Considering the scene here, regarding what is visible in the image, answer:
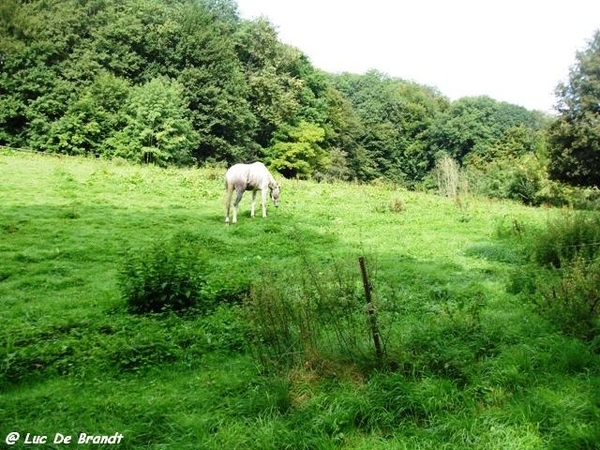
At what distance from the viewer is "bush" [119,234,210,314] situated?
25.0 feet

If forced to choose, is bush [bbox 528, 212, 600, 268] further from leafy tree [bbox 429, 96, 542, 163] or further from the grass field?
leafy tree [bbox 429, 96, 542, 163]

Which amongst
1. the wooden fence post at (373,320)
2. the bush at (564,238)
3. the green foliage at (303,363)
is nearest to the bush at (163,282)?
the green foliage at (303,363)

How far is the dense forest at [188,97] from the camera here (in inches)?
1329

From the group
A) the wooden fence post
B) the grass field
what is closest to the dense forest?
the grass field

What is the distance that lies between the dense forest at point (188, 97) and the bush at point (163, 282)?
26988 mm

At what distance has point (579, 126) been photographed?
94.0 ft

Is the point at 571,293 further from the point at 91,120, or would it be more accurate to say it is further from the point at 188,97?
the point at 188,97

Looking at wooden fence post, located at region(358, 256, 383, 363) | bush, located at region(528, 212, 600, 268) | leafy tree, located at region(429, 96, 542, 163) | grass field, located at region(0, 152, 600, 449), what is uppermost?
leafy tree, located at region(429, 96, 542, 163)

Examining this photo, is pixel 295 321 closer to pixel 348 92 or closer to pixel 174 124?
pixel 174 124

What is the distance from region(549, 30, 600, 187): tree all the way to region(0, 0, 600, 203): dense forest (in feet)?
0.24

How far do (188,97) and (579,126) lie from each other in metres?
28.6

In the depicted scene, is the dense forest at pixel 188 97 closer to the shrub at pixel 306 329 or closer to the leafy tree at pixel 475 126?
the leafy tree at pixel 475 126

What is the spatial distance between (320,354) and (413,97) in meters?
→ 74.3

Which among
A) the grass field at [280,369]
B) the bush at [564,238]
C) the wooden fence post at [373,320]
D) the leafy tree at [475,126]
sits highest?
the leafy tree at [475,126]
